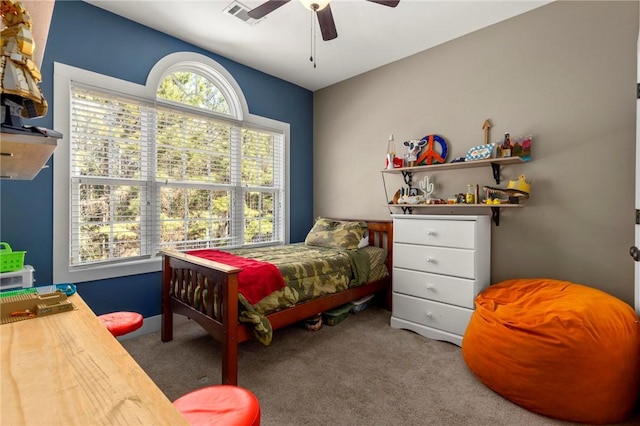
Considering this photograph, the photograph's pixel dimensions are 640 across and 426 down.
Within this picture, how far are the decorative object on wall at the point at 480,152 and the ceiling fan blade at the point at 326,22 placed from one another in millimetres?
1519

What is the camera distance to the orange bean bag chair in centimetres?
161

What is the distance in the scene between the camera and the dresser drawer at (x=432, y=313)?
2.49 meters

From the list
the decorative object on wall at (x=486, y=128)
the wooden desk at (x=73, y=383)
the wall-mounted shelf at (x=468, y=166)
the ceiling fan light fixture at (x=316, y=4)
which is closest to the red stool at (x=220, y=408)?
the wooden desk at (x=73, y=383)

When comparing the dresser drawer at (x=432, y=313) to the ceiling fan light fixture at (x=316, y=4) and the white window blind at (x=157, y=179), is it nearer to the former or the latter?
the white window blind at (x=157, y=179)

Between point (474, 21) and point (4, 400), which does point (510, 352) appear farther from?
point (474, 21)

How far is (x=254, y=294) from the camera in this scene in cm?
210

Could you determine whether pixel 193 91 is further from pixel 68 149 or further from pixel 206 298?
pixel 206 298

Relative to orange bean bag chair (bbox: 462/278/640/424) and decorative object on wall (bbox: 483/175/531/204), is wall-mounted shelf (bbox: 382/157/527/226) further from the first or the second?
orange bean bag chair (bbox: 462/278/640/424)

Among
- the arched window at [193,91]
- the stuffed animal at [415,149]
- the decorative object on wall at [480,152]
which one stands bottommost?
the decorative object on wall at [480,152]

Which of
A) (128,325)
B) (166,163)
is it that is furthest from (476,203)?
(166,163)

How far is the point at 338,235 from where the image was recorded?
334cm

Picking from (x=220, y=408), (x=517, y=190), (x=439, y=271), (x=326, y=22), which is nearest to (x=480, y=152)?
(x=517, y=190)

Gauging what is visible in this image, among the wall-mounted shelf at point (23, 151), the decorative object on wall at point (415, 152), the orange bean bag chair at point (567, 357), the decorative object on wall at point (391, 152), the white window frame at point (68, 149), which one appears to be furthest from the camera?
the decorative object on wall at point (391, 152)

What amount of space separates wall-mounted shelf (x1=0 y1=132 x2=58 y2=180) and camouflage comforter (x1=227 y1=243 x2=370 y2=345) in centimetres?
132
